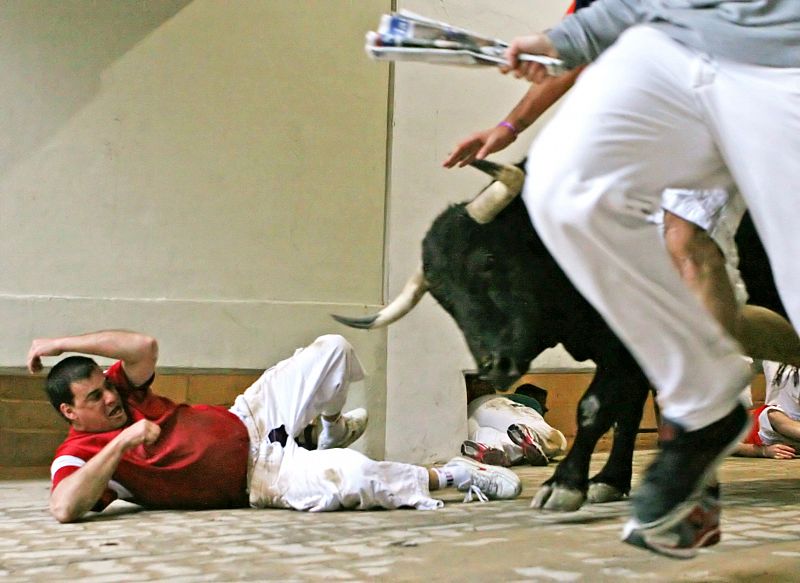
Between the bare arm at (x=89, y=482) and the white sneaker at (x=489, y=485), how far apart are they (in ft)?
4.38

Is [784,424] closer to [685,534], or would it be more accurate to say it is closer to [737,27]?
[685,534]

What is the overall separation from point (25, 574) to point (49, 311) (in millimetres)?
2830

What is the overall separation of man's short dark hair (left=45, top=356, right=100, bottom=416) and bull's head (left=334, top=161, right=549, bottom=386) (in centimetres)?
100

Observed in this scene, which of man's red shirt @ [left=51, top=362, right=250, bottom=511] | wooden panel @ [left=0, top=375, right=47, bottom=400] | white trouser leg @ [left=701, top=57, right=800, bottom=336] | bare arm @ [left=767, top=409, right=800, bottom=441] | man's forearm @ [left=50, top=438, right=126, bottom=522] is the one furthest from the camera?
bare arm @ [left=767, top=409, right=800, bottom=441]

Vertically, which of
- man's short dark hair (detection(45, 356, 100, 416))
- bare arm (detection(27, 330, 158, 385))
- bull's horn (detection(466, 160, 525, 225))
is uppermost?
bull's horn (detection(466, 160, 525, 225))

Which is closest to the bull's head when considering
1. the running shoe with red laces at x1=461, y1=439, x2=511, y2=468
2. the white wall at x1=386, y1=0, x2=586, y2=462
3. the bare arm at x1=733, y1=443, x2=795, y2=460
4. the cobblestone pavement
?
the cobblestone pavement

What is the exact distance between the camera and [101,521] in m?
3.66

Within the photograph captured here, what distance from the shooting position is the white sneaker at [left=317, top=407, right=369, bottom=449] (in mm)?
4715

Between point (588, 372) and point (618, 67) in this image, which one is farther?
point (588, 372)

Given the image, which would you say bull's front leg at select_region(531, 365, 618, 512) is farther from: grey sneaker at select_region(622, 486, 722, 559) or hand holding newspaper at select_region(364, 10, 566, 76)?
hand holding newspaper at select_region(364, 10, 566, 76)

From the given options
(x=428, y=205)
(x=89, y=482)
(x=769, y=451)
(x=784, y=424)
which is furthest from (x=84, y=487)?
(x=769, y=451)

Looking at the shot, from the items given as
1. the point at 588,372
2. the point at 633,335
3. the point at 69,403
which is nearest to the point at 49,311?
the point at 69,403

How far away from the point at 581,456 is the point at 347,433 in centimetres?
123

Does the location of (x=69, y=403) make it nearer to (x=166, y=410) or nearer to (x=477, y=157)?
(x=166, y=410)
